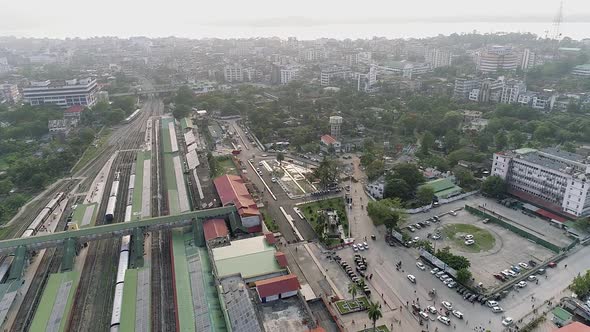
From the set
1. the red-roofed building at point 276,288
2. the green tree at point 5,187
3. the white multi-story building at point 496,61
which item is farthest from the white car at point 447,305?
the white multi-story building at point 496,61

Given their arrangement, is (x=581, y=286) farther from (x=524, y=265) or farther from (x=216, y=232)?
(x=216, y=232)

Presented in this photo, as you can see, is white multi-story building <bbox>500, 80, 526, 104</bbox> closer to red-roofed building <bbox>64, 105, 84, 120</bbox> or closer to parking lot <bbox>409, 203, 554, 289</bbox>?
parking lot <bbox>409, 203, 554, 289</bbox>

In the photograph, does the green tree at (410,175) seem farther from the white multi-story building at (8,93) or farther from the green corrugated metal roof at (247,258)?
the white multi-story building at (8,93)

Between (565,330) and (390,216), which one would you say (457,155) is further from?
(565,330)

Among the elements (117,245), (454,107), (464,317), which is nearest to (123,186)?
(117,245)

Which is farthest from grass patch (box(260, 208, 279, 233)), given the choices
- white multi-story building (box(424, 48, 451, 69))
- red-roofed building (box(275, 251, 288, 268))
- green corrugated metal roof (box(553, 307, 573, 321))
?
white multi-story building (box(424, 48, 451, 69))

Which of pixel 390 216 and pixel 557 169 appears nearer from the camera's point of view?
pixel 390 216
